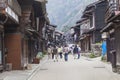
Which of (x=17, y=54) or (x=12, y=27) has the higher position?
(x=12, y=27)

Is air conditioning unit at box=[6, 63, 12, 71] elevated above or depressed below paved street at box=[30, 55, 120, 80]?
above

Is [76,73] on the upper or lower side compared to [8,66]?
lower

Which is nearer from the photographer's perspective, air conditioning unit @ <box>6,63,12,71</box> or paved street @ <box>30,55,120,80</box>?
paved street @ <box>30,55,120,80</box>

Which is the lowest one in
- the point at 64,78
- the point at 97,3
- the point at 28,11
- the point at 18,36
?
the point at 64,78

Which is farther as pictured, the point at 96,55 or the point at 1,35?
the point at 96,55

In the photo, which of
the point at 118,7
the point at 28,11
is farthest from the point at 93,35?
the point at 118,7

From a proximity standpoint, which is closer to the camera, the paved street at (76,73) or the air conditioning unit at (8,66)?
the paved street at (76,73)

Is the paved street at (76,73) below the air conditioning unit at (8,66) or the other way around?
below

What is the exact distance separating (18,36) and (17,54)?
129 centimetres

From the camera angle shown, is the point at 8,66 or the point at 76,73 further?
the point at 8,66

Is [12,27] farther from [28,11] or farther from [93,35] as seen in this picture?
[93,35]

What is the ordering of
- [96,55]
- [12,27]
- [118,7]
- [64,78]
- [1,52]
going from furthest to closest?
[96,55]
[12,27]
[1,52]
[118,7]
[64,78]

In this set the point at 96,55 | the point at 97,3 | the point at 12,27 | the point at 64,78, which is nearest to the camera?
the point at 64,78

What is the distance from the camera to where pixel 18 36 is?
28672mm
